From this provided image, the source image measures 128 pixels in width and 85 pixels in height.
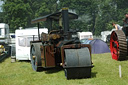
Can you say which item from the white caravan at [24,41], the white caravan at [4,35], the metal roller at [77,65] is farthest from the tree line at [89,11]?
the metal roller at [77,65]

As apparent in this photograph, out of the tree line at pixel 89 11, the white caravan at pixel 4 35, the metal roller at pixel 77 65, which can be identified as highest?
the tree line at pixel 89 11

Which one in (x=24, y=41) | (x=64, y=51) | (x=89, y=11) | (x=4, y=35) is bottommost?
(x=64, y=51)

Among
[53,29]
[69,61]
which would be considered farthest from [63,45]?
[53,29]

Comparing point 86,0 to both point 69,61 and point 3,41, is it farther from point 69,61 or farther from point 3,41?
point 69,61

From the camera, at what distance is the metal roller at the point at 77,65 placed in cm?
673

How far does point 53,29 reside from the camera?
9.01 metres

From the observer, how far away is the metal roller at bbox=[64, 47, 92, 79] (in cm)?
673

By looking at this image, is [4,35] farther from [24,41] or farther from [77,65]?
[77,65]

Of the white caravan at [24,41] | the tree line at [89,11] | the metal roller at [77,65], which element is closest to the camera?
the metal roller at [77,65]

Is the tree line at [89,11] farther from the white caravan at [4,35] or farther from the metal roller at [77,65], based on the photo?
the metal roller at [77,65]

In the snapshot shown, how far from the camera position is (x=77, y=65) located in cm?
674

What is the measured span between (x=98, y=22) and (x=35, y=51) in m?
43.8

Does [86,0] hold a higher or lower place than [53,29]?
higher

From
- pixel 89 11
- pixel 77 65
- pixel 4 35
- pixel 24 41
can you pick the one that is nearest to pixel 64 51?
pixel 77 65
